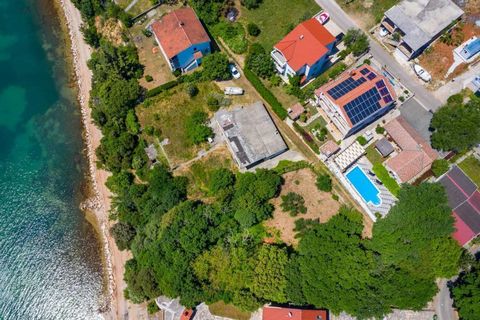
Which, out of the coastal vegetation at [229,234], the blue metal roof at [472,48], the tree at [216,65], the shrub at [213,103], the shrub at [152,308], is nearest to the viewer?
the coastal vegetation at [229,234]

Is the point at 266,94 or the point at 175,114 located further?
the point at 175,114

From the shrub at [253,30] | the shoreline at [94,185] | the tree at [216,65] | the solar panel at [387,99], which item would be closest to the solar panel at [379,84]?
the solar panel at [387,99]

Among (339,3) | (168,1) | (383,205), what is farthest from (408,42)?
(168,1)

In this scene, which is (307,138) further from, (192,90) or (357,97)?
(192,90)

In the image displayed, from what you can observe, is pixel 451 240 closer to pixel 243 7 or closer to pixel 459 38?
pixel 459 38

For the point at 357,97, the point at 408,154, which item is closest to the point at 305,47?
the point at 357,97

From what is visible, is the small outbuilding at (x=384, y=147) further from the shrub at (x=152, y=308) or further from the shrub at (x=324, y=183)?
the shrub at (x=152, y=308)
